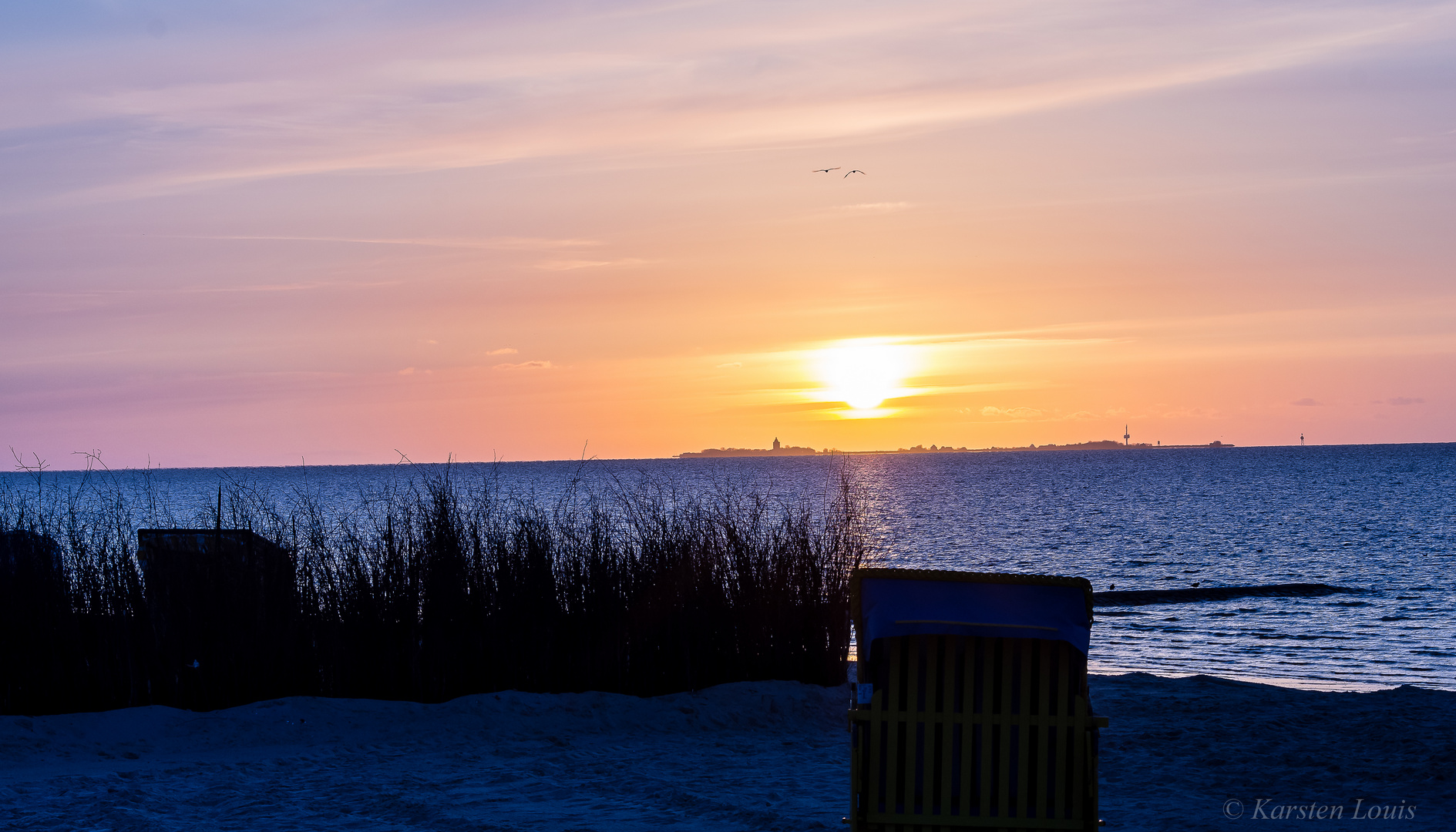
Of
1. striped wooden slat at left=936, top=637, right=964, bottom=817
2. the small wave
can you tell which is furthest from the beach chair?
the small wave

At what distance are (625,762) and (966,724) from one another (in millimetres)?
3179

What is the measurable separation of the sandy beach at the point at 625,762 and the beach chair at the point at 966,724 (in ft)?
3.12

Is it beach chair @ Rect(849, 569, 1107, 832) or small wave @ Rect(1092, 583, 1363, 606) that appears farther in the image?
small wave @ Rect(1092, 583, 1363, 606)

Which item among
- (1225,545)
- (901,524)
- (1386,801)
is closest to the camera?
(1386,801)

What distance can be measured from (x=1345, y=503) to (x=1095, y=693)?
190 feet

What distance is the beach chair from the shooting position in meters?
5.46

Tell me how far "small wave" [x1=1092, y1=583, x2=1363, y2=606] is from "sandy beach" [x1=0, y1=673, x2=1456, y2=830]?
13493mm

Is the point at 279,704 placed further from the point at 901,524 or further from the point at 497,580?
the point at 901,524

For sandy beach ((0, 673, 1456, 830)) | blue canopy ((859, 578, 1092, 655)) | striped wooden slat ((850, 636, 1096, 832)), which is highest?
blue canopy ((859, 578, 1092, 655))

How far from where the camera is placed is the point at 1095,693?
10266 mm

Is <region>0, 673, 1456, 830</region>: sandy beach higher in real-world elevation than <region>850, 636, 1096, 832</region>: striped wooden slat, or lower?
lower

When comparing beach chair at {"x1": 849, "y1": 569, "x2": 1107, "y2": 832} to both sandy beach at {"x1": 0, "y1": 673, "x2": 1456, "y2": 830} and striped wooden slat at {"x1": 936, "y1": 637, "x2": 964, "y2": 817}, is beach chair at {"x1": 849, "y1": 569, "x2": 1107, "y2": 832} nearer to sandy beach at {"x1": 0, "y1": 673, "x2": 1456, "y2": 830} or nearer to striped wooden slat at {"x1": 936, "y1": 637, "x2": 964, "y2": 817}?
striped wooden slat at {"x1": 936, "y1": 637, "x2": 964, "y2": 817}

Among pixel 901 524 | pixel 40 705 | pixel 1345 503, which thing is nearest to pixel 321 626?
pixel 40 705

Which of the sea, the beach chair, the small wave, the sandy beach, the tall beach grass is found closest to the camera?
the beach chair
